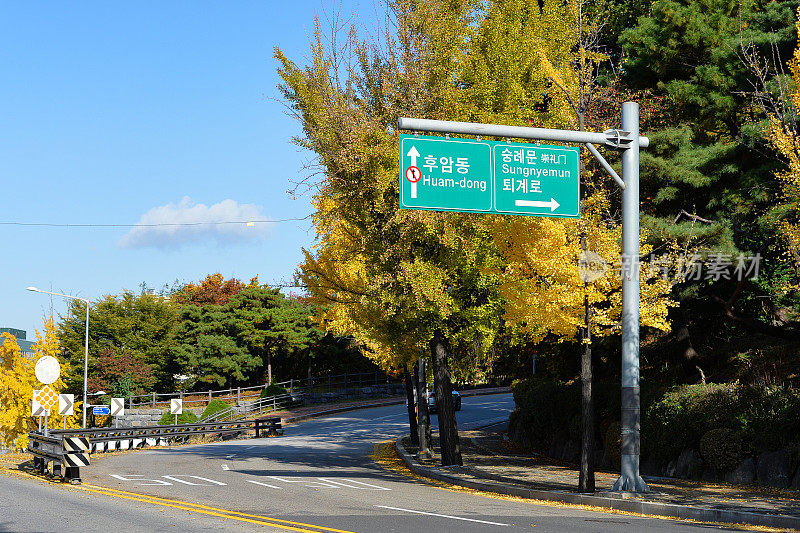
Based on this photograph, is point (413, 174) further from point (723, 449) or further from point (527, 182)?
point (723, 449)

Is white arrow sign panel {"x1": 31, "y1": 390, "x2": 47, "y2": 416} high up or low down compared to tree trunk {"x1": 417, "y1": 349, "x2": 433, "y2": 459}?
up

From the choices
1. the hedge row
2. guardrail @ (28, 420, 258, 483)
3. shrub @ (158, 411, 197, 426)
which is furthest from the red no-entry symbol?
shrub @ (158, 411, 197, 426)

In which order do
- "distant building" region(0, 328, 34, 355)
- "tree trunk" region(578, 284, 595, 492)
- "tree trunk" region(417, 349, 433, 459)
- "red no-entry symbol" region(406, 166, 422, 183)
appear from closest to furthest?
"red no-entry symbol" region(406, 166, 422, 183) < "tree trunk" region(578, 284, 595, 492) < "tree trunk" region(417, 349, 433, 459) < "distant building" region(0, 328, 34, 355)

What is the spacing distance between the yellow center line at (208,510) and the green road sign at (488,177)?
5.62 m

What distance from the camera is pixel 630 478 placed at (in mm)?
14547

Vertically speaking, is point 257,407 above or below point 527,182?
below

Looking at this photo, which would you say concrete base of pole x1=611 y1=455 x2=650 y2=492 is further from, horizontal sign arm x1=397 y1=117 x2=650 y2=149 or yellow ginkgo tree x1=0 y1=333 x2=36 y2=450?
yellow ginkgo tree x1=0 y1=333 x2=36 y2=450

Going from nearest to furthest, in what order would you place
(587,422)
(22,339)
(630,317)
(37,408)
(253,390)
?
(630,317) → (587,422) → (37,408) → (253,390) → (22,339)

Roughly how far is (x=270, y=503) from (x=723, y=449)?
1022cm

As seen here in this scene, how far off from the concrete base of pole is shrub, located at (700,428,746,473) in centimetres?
442

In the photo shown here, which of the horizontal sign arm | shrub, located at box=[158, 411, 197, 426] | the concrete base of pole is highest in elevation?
the horizontal sign arm

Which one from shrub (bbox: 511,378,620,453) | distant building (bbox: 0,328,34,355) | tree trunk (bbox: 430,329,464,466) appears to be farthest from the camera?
distant building (bbox: 0,328,34,355)

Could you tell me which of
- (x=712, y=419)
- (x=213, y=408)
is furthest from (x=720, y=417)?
(x=213, y=408)

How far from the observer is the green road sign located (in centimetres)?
1430
